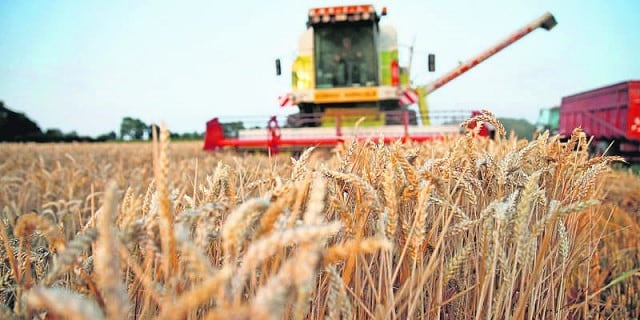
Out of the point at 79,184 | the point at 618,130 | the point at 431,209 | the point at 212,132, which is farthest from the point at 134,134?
the point at 431,209

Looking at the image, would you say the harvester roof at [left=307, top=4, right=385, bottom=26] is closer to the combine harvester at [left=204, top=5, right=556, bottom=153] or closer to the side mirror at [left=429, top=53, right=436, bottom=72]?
the combine harvester at [left=204, top=5, right=556, bottom=153]

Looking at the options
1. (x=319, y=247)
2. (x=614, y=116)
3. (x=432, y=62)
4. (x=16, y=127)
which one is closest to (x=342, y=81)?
(x=432, y=62)

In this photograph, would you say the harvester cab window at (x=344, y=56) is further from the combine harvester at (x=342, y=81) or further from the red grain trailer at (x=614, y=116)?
the red grain trailer at (x=614, y=116)

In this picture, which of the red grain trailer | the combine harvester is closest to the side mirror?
the combine harvester

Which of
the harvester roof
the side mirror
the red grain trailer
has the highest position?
the harvester roof

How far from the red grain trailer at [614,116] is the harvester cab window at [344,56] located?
16.6 ft

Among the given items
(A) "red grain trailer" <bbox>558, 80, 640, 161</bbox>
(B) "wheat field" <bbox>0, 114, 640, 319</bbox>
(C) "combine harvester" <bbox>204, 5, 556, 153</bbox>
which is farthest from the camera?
(A) "red grain trailer" <bbox>558, 80, 640, 161</bbox>

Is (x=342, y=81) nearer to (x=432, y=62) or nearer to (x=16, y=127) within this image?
(x=432, y=62)

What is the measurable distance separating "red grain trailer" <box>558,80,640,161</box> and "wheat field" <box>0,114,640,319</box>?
381 inches

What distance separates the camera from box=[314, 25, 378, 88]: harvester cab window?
10.1 m

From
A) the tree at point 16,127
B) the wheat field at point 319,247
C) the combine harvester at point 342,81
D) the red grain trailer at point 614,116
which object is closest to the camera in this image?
the wheat field at point 319,247

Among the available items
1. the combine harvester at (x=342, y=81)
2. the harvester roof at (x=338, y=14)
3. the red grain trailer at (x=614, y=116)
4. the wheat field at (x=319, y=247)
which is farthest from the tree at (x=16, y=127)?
the wheat field at (x=319, y=247)

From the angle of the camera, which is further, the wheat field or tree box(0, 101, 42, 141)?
tree box(0, 101, 42, 141)

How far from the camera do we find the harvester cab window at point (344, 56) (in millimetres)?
10062
